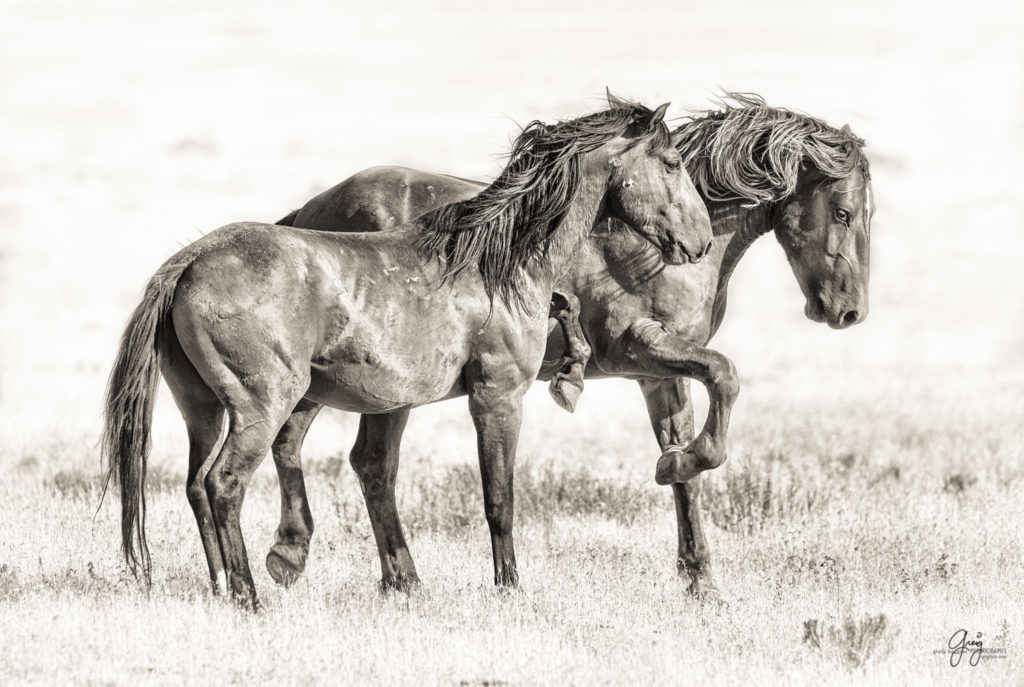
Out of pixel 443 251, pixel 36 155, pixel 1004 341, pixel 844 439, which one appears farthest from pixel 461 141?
pixel 443 251

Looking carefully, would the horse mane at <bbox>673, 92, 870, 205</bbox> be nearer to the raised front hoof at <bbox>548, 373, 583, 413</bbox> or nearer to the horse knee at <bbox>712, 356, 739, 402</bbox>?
the horse knee at <bbox>712, 356, 739, 402</bbox>

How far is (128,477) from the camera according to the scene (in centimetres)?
593

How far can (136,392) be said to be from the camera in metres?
5.81

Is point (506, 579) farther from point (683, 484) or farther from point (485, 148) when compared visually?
point (485, 148)

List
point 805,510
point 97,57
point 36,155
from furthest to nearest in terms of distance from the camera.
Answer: point 97,57
point 36,155
point 805,510

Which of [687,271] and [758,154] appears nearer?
[687,271]

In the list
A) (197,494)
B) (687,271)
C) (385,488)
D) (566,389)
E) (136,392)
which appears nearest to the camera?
(136,392)

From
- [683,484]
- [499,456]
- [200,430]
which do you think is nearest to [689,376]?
[683,484]

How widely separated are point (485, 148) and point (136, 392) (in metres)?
28.2

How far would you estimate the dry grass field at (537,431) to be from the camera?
5.73 meters

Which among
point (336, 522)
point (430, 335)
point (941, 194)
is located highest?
point (941, 194)

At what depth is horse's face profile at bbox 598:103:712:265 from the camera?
6625 mm

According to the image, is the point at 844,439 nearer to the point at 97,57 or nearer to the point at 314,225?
the point at 314,225

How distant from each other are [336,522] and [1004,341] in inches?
601
